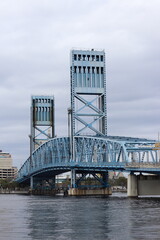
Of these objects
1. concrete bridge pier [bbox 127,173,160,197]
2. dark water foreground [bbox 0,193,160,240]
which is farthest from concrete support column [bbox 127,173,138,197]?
dark water foreground [bbox 0,193,160,240]

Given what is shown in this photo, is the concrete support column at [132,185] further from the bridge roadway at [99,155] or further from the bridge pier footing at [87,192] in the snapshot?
the bridge pier footing at [87,192]

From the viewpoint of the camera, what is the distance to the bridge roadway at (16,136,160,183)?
413ft

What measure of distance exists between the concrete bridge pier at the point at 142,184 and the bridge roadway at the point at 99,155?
10.1 feet

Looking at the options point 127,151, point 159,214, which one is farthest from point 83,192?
point 159,214

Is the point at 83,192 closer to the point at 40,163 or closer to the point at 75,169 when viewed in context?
the point at 75,169

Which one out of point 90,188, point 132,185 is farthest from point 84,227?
point 90,188

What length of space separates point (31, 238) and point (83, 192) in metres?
113

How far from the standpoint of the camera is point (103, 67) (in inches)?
6663

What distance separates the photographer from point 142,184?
127 meters

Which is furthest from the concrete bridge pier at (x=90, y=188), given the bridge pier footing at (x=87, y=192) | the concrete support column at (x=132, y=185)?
the concrete support column at (x=132, y=185)

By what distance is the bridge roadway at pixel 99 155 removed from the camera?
413 feet

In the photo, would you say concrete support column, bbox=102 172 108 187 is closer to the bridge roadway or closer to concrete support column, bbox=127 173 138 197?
the bridge roadway

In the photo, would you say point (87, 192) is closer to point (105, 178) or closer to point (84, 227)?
point (105, 178)

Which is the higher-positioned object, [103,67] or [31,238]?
[103,67]
